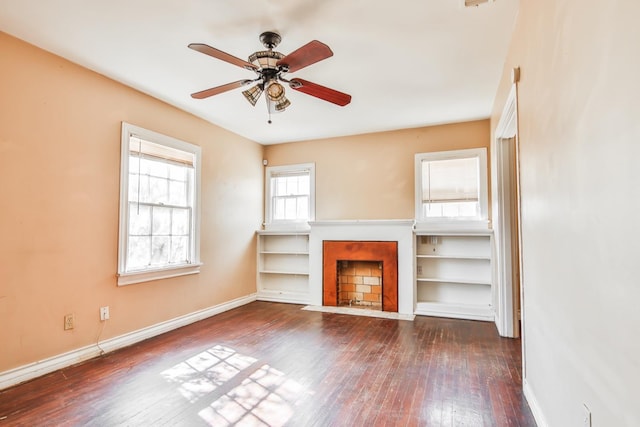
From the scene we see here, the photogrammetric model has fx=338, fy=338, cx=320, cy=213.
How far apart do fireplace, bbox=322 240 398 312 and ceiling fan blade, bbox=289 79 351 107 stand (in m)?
2.60

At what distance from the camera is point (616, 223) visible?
3.55ft

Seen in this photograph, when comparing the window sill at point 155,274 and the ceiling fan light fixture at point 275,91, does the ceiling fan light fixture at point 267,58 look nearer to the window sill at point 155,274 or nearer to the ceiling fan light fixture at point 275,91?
the ceiling fan light fixture at point 275,91

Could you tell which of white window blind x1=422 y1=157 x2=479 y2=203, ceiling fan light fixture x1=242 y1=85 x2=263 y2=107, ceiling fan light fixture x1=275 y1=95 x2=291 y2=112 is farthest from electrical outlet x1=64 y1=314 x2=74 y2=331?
white window blind x1=422 y1=157 x2=479 y2=203

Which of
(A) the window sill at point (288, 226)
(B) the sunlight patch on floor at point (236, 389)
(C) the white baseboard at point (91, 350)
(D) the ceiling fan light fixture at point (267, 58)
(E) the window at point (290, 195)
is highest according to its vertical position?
(D) the ceiling fan light fixture at point (267, 58)

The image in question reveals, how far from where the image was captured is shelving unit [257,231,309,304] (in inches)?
226

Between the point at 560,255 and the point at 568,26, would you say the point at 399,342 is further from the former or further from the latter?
the point at 568,26

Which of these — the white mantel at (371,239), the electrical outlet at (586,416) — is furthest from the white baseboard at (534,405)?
the white mantel at (371,239)

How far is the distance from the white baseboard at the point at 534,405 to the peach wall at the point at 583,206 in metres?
0.02

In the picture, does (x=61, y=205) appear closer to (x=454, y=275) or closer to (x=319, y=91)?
(x=319, y=91)

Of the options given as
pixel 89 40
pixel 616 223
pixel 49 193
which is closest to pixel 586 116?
pixel 616 223

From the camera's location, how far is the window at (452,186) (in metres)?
4.82

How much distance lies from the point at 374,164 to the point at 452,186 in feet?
4.05

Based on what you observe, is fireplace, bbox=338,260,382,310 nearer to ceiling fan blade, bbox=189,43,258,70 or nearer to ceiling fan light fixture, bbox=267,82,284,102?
A: ceiling fan light fixture, bbox=267,82,284,102

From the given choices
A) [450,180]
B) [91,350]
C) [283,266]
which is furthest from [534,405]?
[283,266]
